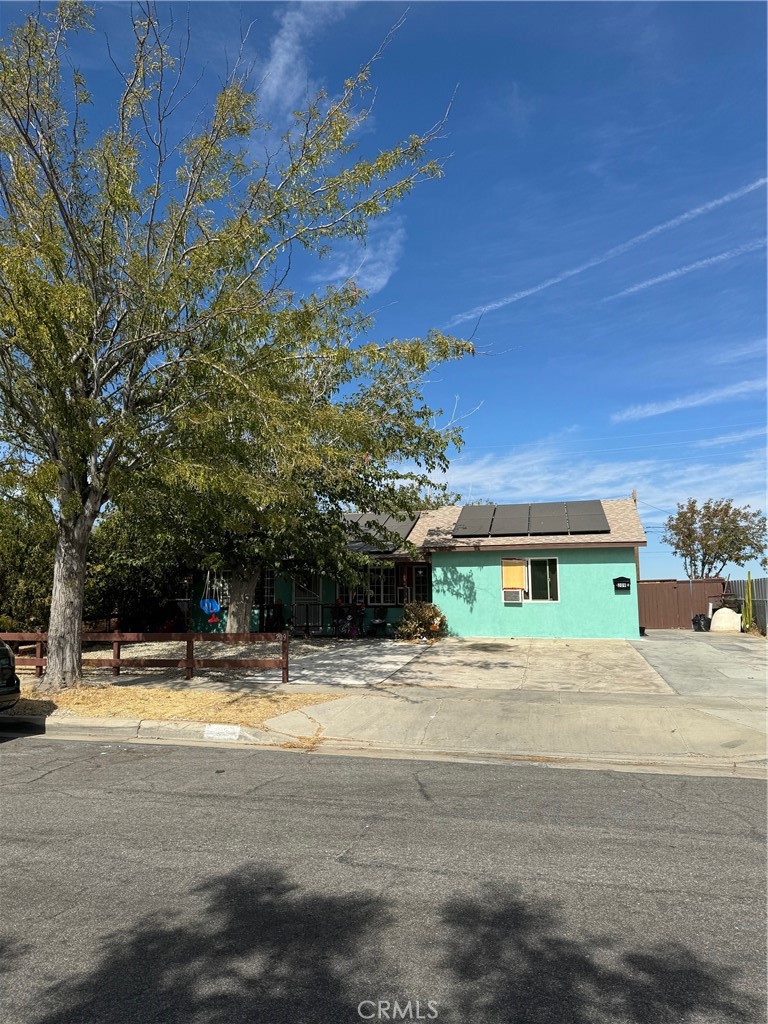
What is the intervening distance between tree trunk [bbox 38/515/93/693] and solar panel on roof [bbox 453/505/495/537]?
13.0 meters

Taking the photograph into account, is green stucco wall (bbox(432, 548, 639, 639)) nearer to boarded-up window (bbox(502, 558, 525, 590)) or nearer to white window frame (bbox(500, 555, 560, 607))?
white window frame (bbox(500, 555, 560, 607))

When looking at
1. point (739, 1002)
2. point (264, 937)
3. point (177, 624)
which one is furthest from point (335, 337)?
point (177, 624)

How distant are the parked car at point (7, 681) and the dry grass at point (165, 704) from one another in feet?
2.39

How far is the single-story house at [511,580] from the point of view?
786 inches

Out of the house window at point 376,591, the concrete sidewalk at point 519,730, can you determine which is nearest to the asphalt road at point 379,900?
the concrete sidewalk at point 519,730

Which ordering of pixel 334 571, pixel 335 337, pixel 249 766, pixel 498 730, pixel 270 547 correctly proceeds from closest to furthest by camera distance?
pixel 249 766 → pixel 498 730 → pixel 335 337 → pixel 270 547 → pixel 334 571

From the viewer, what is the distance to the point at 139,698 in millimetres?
10539

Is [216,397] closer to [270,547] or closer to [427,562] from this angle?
[270,547]

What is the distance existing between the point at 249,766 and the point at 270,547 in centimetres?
947

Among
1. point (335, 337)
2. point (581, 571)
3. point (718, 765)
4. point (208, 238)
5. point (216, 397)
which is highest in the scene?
point (208, 238)

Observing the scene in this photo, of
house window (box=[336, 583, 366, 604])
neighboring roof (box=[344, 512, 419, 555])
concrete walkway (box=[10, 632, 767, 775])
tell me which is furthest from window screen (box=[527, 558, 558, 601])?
house window (box=[336, 583, 366, 604])

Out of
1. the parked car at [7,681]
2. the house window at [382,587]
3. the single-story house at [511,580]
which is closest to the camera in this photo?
the parked car at [7,681]

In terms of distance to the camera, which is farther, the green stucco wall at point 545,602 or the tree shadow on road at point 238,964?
the green stucco wall at point 545,602

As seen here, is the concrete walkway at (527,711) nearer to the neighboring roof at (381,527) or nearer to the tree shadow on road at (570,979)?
the tree shadow on road at (570,979)
